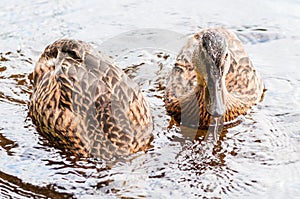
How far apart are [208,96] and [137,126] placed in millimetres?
894

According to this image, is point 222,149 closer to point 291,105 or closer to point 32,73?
point 291,105

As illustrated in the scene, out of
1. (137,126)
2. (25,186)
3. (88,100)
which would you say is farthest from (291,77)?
(25,186)

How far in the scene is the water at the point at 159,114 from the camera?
6.60 m

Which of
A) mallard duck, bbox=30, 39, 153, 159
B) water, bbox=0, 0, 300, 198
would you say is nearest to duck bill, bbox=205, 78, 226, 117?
water, bbox=0, 0, 300, 198

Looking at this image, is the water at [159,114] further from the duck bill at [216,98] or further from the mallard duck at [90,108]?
the duck bill at [216,98]

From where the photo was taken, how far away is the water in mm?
6598

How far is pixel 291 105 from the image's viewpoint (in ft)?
26.7

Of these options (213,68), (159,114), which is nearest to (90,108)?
(159,114)

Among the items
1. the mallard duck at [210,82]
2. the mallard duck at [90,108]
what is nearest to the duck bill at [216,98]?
the mallard duck at [210,82]

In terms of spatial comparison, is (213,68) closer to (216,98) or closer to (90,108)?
(216,98)

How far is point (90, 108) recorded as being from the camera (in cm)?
704

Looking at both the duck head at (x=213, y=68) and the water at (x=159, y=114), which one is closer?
the water at (x=159, y=114)

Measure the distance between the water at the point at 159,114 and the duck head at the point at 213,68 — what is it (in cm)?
59

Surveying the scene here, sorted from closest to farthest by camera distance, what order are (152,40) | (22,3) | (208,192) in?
(208,192) → (152,40) → (22,3)
